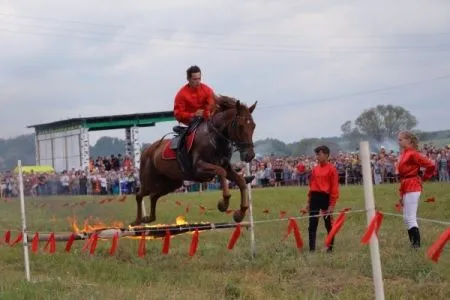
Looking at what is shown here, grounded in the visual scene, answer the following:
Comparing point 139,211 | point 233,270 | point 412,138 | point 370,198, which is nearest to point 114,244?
point 139,211

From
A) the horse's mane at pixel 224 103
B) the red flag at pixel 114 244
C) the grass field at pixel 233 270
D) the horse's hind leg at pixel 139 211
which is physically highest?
the horse's mane at pixel 224 103

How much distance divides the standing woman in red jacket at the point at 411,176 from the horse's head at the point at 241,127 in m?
2.52

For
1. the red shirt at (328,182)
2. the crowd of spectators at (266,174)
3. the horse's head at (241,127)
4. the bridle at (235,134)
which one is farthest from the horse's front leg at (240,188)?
the crowd of spectators at (266,174)

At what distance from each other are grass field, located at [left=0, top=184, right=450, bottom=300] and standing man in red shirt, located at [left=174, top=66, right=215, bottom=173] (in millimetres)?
1913

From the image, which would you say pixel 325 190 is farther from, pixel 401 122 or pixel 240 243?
pixel 401 122

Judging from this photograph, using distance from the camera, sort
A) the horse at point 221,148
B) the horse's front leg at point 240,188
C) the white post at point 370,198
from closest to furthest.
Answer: the white post at point 370,198, the horse at point 221,148, the horse's front leg at point 240,188

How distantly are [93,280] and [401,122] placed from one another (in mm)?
39781

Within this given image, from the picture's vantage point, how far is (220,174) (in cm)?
993

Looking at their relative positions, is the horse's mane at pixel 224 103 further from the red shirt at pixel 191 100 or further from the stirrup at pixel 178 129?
the stirrup at pixel 178 129

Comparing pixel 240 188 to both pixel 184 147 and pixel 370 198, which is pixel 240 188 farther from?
pixel 370 198

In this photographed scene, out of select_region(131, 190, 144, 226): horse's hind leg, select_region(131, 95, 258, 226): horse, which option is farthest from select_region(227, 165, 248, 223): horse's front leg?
select_region(131, 190, 144, 226): horse's hind leg

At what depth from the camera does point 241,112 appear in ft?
32.7

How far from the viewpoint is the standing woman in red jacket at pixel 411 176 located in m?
10.6

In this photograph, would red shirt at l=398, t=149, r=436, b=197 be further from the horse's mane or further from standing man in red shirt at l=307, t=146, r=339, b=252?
the horse's mane
